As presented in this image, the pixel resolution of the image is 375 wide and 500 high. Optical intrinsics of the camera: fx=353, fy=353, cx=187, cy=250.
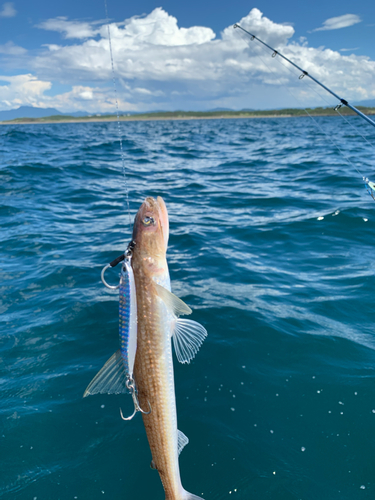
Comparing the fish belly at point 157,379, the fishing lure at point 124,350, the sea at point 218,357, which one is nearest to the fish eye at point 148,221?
the fishing lure at point 124,350

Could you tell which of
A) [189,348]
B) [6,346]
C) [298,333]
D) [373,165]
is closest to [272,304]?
[298,333]

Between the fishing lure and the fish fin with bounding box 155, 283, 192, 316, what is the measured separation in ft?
0.68

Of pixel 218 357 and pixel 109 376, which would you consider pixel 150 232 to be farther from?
pixel 218 357

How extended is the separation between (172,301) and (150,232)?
63 cm

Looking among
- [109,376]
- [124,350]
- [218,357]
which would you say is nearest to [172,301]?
[124,350]

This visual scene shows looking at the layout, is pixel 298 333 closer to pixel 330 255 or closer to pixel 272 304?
pixel 272 304

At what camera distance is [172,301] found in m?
2.76

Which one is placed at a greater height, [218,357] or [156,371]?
[156,371]

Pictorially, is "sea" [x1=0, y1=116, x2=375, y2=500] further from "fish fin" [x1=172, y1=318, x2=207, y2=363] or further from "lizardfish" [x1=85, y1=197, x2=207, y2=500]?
"fish fin" [x1=172, y1=318, x2=207, y2=363]

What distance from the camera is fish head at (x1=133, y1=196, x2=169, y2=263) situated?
294cm

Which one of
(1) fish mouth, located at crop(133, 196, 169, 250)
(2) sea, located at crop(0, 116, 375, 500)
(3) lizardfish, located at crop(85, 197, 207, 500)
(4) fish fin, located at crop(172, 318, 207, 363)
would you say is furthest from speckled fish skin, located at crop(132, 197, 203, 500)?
(2) sea, located at crop(0, 116, 375, 500)

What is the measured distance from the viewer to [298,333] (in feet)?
19.5

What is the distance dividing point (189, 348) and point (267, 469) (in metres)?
1.93

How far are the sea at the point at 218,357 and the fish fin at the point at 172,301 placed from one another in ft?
7.28
